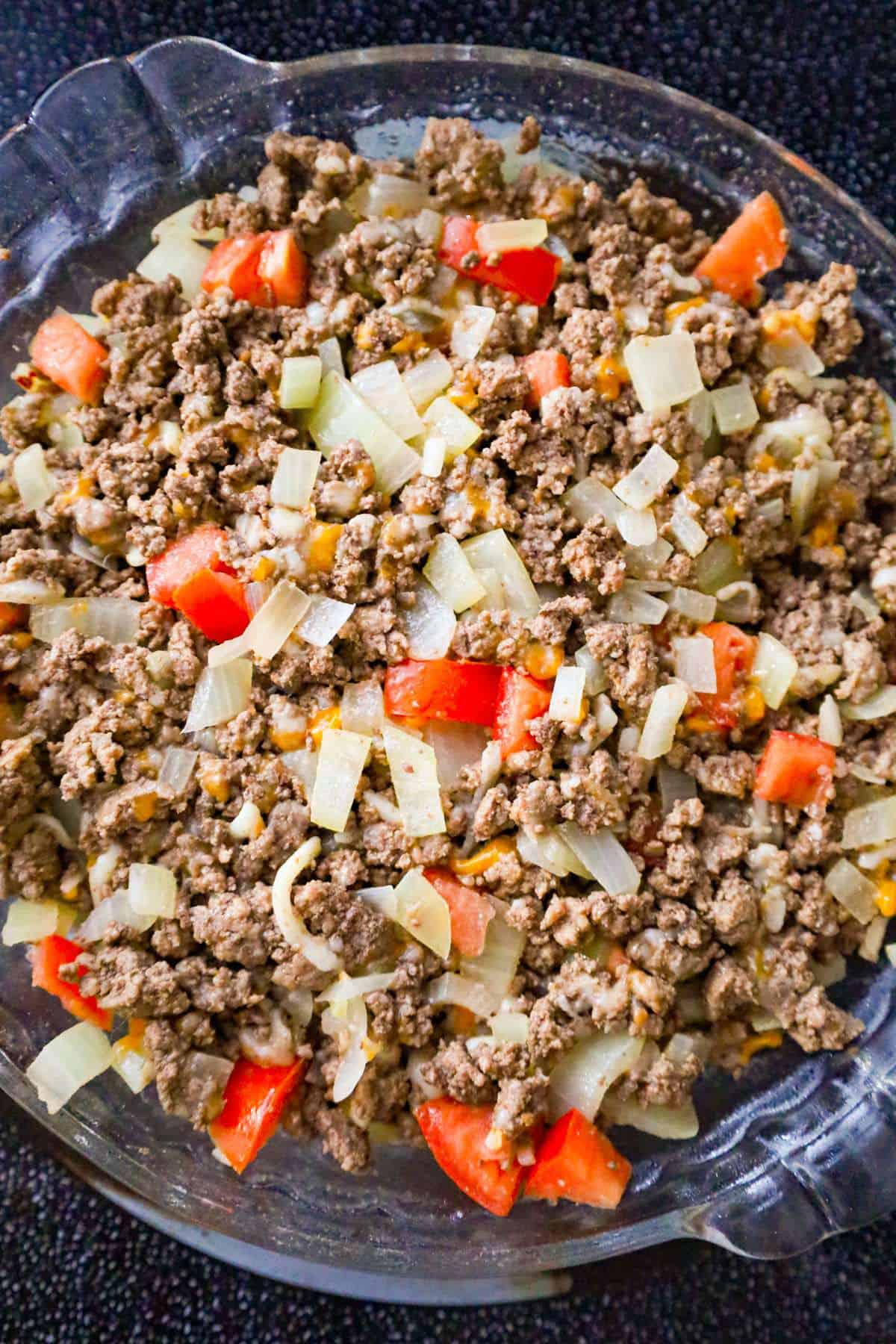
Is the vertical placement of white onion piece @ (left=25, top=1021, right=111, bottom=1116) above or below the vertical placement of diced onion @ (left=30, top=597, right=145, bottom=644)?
below

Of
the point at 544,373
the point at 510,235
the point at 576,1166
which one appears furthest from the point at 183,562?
the point at 576,1166

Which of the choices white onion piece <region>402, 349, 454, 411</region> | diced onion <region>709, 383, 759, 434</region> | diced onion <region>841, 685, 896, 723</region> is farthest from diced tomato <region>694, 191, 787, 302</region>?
diced onion <region>841, 685, 896, 723</region>

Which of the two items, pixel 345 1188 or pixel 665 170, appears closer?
pixel 345 1188

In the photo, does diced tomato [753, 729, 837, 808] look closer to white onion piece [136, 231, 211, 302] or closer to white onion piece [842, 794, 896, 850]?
white onion piece [842, 794, 896, 850]

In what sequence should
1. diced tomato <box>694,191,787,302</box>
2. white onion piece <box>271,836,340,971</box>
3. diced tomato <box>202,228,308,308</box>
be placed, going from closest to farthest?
1. white onion piece <box>271,836,340,971</box>
2. diced tomato <box>202,228,308,308</box>
3. diced tomato <box>694,191,787,302</box>

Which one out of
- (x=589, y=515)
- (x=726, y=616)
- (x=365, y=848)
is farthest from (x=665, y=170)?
(x=365, y=848)

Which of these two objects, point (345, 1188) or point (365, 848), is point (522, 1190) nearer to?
point (345, 1188)

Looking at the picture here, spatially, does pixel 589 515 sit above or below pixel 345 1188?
above
